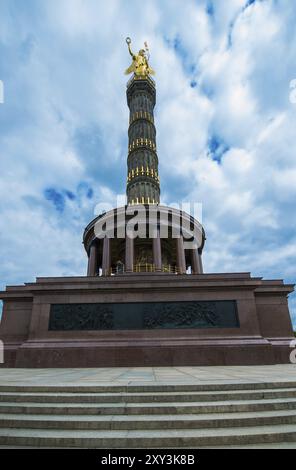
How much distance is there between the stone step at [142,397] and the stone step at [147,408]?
0.15 metres

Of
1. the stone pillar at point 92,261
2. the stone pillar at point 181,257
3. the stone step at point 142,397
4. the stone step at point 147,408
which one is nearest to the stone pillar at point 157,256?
the stone pillar at point 181,257

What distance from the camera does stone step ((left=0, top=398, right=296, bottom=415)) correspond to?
4.38 m

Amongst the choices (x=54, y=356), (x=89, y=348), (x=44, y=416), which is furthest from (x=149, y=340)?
(x=44, y=416)

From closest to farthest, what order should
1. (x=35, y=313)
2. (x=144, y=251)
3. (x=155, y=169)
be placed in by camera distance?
(x=35, y=313) → (x=144, y=251) → (x=155, y=169)

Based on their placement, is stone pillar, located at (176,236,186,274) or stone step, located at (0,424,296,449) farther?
stone pillar, located at (176,236,186,274)

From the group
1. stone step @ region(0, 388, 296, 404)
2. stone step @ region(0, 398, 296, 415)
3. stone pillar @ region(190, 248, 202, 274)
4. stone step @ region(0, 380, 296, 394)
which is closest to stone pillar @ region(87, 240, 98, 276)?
stone pillar @ region(190, 248, 202, 274)

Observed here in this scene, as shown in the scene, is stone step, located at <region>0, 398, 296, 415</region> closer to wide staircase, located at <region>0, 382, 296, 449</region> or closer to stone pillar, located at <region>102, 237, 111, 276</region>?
wide staircase, located at <region>0, 382, 296, 449</region>

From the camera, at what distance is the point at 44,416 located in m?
4.36

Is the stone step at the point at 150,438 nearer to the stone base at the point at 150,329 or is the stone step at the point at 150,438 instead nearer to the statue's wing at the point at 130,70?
the stone base at the point at 150,329

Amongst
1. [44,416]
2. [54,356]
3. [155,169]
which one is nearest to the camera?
[44,416]

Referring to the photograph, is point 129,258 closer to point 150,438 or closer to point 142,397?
point 142,397
